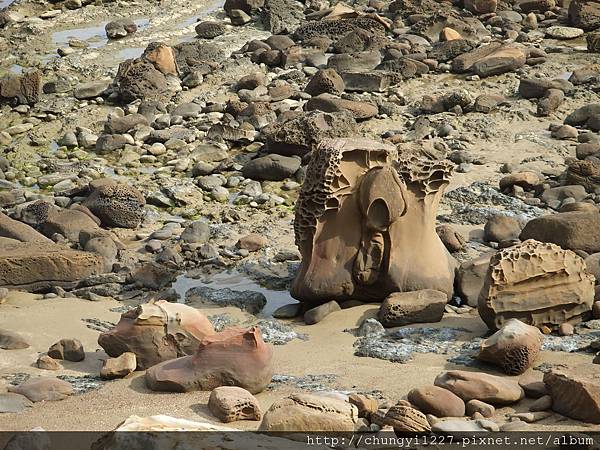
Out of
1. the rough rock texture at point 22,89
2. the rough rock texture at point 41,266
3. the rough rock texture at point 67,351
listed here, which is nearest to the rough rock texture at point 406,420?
the rough rock texture at point 67,351

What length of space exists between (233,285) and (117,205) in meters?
1.62

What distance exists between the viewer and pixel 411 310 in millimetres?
5676

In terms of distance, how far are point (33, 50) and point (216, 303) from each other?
7906mm

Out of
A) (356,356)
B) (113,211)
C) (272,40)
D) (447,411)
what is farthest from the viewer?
(272,40)

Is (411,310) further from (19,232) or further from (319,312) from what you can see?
(19,232)

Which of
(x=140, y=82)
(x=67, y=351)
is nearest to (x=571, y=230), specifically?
(x=67, y=351)

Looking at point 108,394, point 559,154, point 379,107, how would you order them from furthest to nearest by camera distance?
point 379,107, point 559,154, point 108,394

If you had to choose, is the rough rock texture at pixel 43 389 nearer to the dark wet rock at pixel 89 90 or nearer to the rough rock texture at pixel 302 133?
the rough rock texture at pixel 302 133

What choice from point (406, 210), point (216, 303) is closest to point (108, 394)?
point (216, 303)

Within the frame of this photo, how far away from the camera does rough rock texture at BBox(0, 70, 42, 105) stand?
11.1 m

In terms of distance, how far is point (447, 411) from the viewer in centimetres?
417

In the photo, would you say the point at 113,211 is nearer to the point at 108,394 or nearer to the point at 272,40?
the point at 108,394

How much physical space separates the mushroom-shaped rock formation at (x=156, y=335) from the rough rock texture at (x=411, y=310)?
1139 millimetres

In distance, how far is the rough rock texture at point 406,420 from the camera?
396cm
